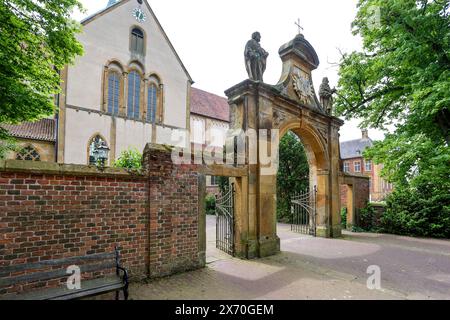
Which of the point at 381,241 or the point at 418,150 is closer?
the point at 418,150

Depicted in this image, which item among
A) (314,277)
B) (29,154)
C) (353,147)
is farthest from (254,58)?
(353,147)

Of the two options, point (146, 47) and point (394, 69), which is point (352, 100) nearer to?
point (394, 69)

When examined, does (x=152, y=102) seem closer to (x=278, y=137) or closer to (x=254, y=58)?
(x=254, y=58)

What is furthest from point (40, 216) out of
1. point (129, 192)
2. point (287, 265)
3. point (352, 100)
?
point (352, 100)

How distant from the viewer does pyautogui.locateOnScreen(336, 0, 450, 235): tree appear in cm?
827

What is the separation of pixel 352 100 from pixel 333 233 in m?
6.75

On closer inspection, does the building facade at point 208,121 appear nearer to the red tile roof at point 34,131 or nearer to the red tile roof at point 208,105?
the red tile roof at point 208,105

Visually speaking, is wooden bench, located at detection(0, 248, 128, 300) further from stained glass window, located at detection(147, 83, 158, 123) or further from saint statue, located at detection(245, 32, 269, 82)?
stained glass window, located at detection(147, 83, 158, 123)

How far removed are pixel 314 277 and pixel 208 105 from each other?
1100 inches

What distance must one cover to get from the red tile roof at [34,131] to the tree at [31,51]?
40.8 ft

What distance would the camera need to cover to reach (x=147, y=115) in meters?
20.8

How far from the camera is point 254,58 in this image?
24.1 feet

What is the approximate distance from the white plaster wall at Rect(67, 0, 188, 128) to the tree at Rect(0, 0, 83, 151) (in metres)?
11.6

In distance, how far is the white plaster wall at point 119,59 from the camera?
17531 millimetres
